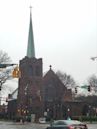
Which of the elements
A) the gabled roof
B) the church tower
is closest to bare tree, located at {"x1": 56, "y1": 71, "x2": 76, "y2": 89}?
the gabled roof

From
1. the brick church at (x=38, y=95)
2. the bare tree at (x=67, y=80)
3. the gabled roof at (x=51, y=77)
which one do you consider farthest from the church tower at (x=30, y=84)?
the bare tree at (x=67, y=80)

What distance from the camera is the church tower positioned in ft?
375

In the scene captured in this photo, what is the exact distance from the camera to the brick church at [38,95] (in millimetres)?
114750

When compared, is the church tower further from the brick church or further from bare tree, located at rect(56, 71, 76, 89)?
bare tree, located at rect(56, 71, 76, 89)

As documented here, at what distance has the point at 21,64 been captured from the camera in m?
119

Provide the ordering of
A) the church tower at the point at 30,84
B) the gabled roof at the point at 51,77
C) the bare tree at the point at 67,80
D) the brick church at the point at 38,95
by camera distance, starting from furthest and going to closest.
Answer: the bare tree at the point at 67,80 < the gabled roof at the point at 51,77 < the brick church at the point at 38,95 < the church tower at the point at 30,84

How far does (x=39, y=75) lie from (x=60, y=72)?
24.5 m

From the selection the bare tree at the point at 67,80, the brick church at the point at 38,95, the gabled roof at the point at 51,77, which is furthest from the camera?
the bare tree at the point at 67,80

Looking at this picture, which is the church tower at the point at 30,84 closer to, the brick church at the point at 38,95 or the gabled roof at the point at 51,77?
the brick church at the point at 38,95

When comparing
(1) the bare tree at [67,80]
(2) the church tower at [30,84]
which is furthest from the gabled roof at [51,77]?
(1) the bare tree at [67,80]

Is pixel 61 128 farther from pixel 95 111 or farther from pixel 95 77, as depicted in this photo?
pixel 95 77

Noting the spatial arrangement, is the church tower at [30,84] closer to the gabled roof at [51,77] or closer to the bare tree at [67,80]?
the gabled roof at [51,77]

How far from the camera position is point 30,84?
118 metres

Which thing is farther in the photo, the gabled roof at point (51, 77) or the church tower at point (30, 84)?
the gabled roof at point (51, 77)
